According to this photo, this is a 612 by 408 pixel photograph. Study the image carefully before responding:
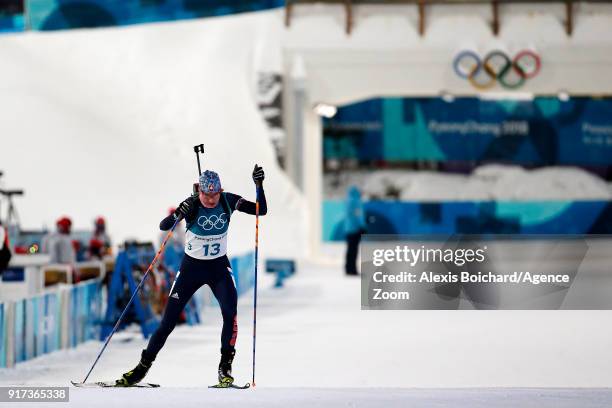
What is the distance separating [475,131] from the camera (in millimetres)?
28375

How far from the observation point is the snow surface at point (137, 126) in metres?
35.3

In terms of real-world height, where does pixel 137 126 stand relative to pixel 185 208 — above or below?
above

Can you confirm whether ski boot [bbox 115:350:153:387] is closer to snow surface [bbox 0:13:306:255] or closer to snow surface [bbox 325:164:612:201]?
snow surface [bbox 325:164:612:201]

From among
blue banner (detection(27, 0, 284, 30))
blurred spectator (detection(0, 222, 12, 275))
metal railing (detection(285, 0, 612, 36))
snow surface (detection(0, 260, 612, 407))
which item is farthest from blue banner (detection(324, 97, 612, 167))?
blurred spectator (detection(0, 222, 12, 275))

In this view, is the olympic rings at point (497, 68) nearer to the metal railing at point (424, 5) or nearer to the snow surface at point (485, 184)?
the metal railing at point (424, 5)

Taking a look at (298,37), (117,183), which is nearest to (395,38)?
(298,37)

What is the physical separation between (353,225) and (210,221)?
14.2 metres

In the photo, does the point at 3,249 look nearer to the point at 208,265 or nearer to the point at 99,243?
the point at 208,265

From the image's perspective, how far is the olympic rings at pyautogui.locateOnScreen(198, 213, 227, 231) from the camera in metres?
8.24

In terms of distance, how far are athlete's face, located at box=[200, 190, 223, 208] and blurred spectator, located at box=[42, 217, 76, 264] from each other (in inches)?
275

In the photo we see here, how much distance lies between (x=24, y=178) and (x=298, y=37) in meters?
11.0

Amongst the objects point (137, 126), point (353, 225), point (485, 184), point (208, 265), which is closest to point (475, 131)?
point (485, 184)

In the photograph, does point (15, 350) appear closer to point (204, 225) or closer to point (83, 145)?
point (204, 225)

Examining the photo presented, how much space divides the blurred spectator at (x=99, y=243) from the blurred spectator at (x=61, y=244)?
1480mm
